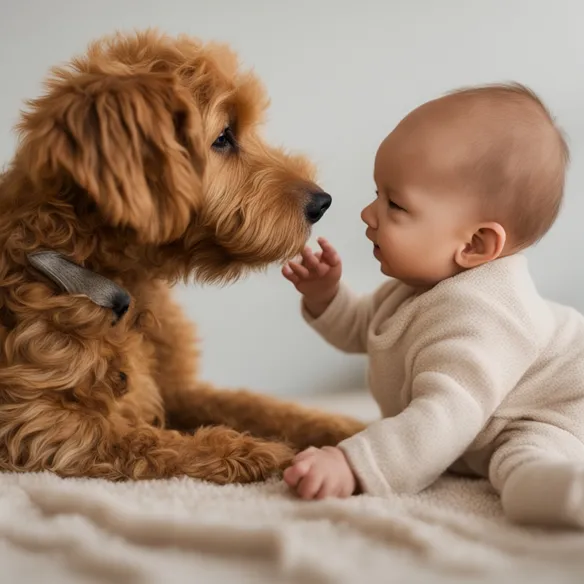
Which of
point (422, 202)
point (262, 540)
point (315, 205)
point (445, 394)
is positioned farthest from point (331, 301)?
point (262, 540)

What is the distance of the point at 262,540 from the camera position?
93cm

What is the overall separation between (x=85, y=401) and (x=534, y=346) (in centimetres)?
68

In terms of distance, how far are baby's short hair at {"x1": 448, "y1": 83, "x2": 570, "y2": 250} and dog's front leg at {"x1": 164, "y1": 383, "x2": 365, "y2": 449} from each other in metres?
0.50

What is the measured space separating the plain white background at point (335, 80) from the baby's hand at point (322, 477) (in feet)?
4.09

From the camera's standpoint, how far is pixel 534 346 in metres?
1.23

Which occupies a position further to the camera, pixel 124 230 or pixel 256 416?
pixel 256 416

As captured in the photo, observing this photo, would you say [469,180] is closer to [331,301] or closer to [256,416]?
[331,301]

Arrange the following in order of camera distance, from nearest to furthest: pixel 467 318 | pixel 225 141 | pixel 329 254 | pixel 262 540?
pixel 262 540
pixel 467 318
pixel 225 141
pixel 329 254

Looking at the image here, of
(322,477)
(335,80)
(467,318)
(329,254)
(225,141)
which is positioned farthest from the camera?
(335,80)

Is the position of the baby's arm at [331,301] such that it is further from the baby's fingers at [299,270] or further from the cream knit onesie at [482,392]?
the cream knit onesie at [482,392]

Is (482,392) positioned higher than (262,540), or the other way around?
(482,392)

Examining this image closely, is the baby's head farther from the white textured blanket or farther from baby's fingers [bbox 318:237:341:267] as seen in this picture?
the white textured blanket

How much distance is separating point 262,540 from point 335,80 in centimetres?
160

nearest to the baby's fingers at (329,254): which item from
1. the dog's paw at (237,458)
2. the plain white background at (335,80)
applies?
the dog's paw at (237,458)
